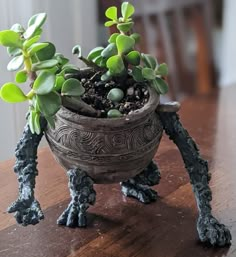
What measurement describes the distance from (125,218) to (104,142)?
0.15 m

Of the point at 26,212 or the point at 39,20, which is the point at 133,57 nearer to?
the point at 39,20

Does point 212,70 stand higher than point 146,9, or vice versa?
point 146,9

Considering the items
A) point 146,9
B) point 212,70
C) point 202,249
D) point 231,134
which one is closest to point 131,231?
point 202,249

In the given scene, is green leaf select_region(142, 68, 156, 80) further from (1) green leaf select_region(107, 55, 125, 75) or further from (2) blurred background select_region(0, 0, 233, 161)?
(2) blurred background select_region(0, 0, 233, 161)

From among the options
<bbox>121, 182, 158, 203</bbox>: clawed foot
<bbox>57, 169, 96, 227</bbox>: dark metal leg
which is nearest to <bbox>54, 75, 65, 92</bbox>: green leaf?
<bbox>57, 169, 96, 227</bbox>: dark metal leg

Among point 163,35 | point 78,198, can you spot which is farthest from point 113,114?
point 163,35

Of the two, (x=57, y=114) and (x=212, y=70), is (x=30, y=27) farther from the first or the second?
(x=212, y=70)

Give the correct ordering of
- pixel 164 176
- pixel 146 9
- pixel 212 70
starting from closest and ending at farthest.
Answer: pixel 164 176, pixel 146 9, pixel 212 70

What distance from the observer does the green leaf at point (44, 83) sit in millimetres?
601

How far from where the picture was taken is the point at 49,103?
0.61 meters

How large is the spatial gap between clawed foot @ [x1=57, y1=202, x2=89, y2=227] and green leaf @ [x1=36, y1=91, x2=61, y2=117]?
151 mm

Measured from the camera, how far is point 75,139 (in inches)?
26.0

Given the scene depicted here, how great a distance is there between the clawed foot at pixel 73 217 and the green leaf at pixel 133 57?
0.20 meters

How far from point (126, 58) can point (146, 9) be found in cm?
128
